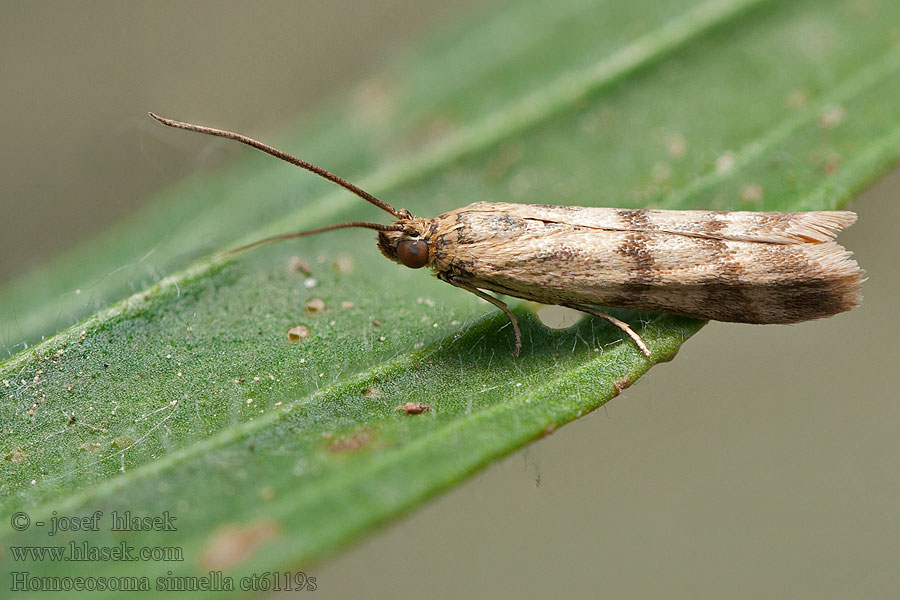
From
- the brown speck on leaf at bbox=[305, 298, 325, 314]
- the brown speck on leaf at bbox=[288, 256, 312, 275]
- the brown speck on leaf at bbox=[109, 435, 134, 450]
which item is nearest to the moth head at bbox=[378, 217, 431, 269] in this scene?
the brown speck on leaf at bbox=[305, 298, 325, 314]

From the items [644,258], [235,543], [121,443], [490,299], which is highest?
[490,299]

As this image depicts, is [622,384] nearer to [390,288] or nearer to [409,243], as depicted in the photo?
[409,243]

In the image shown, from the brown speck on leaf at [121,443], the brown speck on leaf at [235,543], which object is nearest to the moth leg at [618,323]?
the brown speck on leaf at [235,543]

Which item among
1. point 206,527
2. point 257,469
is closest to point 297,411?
point 257,469

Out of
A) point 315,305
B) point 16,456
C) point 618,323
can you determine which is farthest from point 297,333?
point 618,323

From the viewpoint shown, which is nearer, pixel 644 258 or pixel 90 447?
pixel 90 447

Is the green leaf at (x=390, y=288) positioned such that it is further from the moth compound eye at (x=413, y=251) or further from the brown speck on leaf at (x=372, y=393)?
the moth compound eye at (x=413, y=251)
